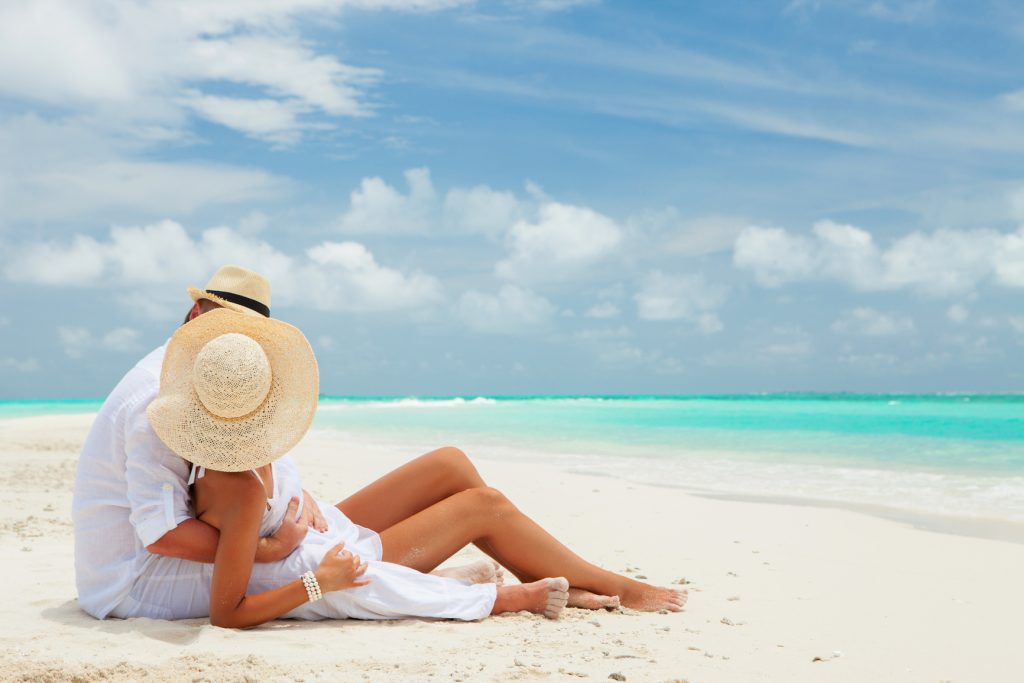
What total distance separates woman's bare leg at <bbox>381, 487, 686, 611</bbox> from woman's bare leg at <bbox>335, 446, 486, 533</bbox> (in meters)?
0.11

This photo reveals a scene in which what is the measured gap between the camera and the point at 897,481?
10.3 metres

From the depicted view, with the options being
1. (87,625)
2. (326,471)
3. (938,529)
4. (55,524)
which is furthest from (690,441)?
(87,625)

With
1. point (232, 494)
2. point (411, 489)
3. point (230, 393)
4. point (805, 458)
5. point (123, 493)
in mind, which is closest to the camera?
point (230, 393)

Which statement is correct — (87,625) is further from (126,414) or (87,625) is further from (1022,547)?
(1022,547)

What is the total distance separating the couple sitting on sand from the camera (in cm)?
321

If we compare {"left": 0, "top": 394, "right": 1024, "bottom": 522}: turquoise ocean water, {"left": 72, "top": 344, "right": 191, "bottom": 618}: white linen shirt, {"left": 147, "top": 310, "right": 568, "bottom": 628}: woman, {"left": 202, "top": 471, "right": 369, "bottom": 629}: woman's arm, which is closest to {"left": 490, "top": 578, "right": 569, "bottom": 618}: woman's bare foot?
{"left": 147, "top": 310, "right": 568, "bottom": 628}: woman

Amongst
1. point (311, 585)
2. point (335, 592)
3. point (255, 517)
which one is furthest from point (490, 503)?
point (255, 517)

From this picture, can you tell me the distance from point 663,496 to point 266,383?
6185mm

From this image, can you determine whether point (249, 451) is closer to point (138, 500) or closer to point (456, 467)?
point (138, 500)

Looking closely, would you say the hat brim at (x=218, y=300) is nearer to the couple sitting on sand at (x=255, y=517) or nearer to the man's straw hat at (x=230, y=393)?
the couple sitting on sand at (x=255, y=517)

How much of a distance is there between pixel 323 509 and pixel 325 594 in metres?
0.39

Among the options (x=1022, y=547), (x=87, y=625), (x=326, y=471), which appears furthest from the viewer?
(x=326, y=471)

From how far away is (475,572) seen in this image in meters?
4.42

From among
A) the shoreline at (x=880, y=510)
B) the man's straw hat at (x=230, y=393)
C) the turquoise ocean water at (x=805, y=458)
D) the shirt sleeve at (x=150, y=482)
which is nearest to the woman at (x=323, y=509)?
the man's straw hat at (x=230, y=393)
